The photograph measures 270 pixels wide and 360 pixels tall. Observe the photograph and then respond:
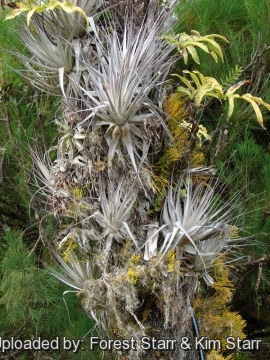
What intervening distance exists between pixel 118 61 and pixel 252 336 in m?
1.42

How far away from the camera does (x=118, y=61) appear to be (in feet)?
3.14

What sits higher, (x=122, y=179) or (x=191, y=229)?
(x=122, y=179)

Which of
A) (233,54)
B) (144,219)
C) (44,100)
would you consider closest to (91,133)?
(144,219)

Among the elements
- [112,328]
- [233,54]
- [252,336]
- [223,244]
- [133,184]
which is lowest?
[252,336]

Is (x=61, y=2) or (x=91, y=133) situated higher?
(x=61, y=2)

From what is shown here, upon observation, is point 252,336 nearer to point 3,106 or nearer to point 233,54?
point 233,54

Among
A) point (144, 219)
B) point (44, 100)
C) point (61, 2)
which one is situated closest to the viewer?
point (61, 2)

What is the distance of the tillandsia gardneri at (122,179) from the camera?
970 millimetres

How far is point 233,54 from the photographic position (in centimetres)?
162

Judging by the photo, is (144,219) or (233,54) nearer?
(144,219)

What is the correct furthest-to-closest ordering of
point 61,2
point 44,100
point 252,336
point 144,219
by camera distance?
point 252,336 < point 44,100 < point 144,219 < point 61,2

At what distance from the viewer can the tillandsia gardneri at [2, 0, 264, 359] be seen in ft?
3.18

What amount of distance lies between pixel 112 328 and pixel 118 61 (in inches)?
21.6

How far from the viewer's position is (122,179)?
102 cm
